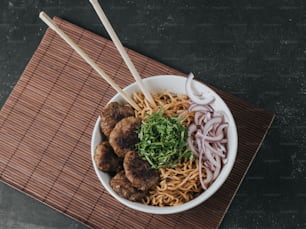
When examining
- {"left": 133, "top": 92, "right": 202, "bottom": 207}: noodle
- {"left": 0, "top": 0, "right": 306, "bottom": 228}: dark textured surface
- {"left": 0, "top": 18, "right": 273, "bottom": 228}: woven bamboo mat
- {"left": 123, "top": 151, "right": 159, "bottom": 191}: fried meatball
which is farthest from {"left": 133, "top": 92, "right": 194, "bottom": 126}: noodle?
{"left": 0, "top": 0, "right": 306, "bottom": 228}: dark textured surface

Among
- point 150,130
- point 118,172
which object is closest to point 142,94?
point 150,130

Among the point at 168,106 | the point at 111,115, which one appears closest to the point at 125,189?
the point at 111,115

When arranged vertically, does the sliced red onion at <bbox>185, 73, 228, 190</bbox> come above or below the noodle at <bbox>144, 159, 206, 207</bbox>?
above

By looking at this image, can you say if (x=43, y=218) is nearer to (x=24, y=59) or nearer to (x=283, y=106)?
(x=24, y=59)

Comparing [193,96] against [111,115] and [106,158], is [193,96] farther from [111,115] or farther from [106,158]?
[106,158]

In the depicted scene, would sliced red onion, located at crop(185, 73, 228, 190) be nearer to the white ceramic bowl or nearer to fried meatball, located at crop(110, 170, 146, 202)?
the white ceramic bowl
